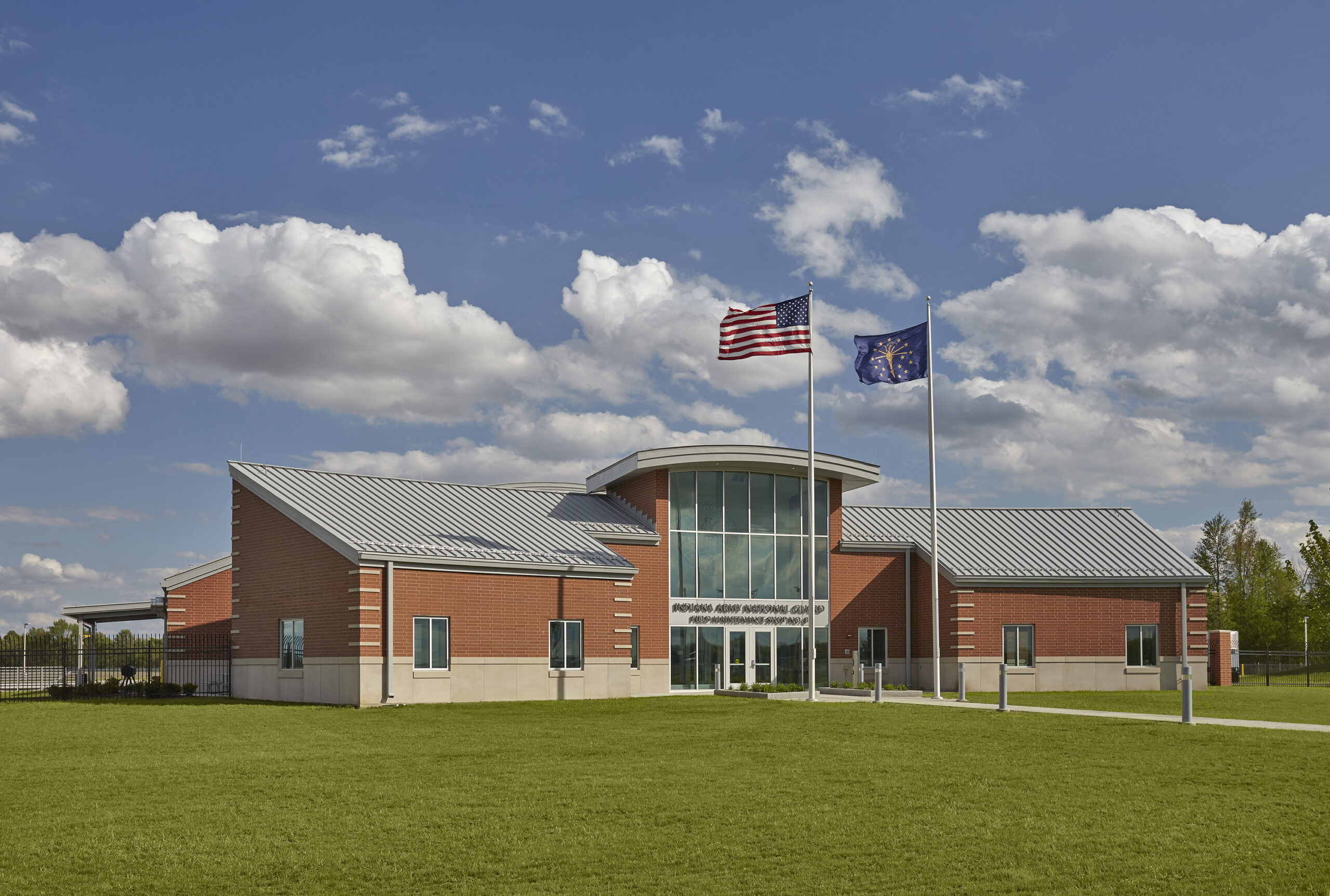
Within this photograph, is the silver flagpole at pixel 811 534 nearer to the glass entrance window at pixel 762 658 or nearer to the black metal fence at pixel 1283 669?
the glass entrance window at pixel 762 658

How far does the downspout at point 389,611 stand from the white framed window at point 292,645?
3490 mm

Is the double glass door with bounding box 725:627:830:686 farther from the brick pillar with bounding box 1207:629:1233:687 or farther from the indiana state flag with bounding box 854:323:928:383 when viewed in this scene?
the brick pillar with bounding box 1207:629:1233:687

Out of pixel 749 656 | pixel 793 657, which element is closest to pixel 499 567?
pixel 749 656

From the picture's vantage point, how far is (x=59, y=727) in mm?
23109

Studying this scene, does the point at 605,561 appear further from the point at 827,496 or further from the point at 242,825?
the point at 242,825

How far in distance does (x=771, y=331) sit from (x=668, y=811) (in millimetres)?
22260

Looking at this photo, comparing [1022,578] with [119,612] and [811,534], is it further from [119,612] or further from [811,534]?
[119,612]

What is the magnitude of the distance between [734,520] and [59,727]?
22.8 meters

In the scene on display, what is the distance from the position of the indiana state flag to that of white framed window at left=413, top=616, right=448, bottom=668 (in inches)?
559

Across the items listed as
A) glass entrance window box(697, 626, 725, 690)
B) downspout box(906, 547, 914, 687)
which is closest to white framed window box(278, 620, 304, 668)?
glass entrance window box(697, 626, 725, 690)

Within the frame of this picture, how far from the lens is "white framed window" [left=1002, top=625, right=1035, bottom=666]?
41.1 metres

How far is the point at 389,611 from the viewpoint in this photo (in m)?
30.5

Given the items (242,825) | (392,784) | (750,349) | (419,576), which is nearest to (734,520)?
(750,349)

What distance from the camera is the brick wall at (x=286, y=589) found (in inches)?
1213
